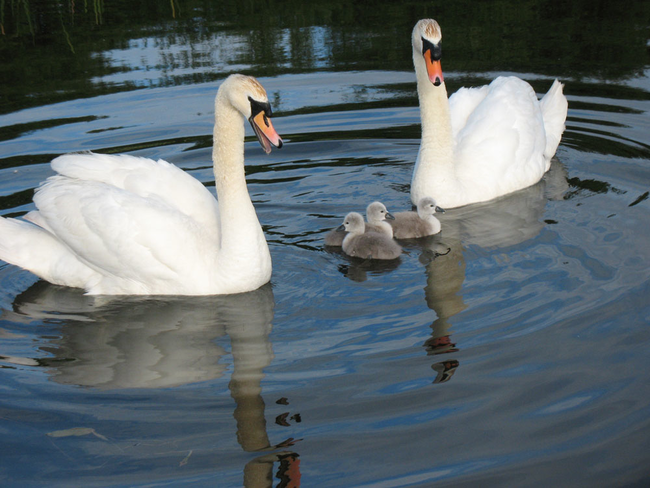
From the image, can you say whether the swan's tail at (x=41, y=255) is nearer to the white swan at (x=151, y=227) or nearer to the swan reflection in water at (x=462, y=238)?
the white swan at (x=151, y=227)

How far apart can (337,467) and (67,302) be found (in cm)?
360

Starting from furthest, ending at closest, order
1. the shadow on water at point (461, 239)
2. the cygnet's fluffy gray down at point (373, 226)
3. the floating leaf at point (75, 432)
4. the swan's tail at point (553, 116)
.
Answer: the swan's tail at point (553, 116)
the cygnet's fluffy gray down at point (373, 226)
the shadow on water at point (461, 239)
the floating leaf at point (75, 432)

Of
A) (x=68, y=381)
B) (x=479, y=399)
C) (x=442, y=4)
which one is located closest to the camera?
(x=479, y=399)

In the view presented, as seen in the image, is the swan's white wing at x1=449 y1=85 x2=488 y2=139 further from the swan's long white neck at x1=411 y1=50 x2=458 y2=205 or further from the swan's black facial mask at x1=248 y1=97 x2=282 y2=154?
the swan's black facial mask at x1=248 y1=97 x2=282 y2=154

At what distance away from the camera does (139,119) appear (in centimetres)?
1277

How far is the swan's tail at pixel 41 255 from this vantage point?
7.78 m

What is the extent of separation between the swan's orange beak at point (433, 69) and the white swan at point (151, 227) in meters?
2.65

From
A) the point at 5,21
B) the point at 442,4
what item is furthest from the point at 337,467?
the point at 5,21

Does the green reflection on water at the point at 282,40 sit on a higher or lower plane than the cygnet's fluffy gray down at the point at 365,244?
higher

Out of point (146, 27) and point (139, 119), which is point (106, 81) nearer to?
point (139, 119)

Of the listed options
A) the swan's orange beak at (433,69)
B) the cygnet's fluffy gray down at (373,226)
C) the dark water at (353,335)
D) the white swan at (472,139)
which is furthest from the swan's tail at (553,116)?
the cygnet's fluffy gray down at (373,226)

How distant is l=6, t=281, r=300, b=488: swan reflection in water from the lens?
18.2 ft

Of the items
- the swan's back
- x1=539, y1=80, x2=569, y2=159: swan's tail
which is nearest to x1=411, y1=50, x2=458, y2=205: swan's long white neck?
the swan's back

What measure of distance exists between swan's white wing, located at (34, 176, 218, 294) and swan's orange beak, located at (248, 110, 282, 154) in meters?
1.18
